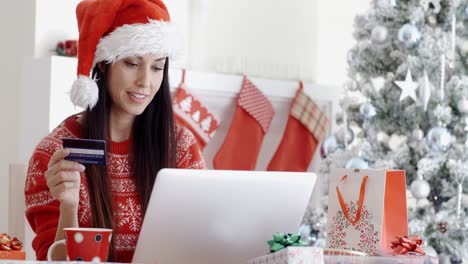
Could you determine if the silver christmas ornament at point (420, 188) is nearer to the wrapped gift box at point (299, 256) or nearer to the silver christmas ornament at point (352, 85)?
the silver christmas ornament at point (352, 85)

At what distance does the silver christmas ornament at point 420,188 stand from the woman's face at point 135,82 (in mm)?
1693

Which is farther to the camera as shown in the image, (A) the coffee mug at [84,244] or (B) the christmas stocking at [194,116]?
(B) the christmas stocking at [194,116]

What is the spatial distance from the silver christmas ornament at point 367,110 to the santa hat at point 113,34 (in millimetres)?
1688

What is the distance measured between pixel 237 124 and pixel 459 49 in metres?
1.18

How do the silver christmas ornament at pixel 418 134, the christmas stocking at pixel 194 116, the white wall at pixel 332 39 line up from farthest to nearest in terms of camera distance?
the white wall at pixel 332 39 < the christmas stocking at pixel 194 116 < the silver christmas ornament at pixel 418 134

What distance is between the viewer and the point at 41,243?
2.02 meters

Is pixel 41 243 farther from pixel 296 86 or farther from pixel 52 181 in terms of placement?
pixel 296 86

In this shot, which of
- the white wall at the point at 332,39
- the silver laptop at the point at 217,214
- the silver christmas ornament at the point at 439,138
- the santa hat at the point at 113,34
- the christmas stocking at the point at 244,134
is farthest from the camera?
the white wall at the point at 332,39

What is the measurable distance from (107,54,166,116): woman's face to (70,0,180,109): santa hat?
26 mm

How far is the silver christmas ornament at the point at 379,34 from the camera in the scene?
3781 mm

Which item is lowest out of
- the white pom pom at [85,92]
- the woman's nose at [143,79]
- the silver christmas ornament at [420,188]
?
the silver christmas ornament at [420,188]

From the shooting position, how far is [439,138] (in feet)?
11.8

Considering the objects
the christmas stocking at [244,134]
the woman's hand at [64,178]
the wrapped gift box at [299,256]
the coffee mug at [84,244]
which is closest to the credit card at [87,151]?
the woman's hand at [64,178]

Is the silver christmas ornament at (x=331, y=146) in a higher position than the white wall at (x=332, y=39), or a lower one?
lower
